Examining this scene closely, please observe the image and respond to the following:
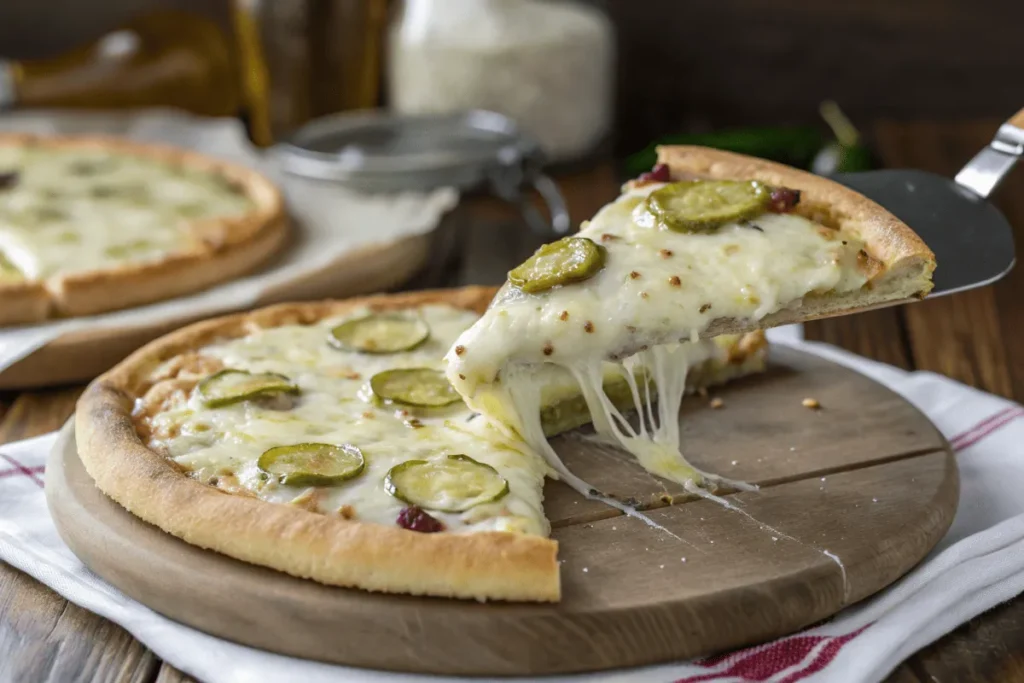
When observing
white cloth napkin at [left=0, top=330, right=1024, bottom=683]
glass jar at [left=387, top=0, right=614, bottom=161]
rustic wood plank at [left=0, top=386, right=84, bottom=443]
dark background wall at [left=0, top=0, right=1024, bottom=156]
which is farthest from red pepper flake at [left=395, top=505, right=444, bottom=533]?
dark background wall at [left=0, top=0, right=1024, bottom=156]

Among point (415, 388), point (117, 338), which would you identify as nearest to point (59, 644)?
point (415, 388)

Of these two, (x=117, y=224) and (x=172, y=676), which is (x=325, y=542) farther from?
(x=117, y=224)

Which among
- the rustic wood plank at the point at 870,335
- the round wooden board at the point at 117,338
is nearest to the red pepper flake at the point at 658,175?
the rustic wood plank at the point at 870,335

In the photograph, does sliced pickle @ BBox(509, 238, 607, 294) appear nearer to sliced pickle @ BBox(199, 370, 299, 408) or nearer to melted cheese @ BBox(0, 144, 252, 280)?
sliced pickle @ BBox(199, 370, 299, 408)

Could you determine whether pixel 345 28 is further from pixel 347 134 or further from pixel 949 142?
pixel 949 142

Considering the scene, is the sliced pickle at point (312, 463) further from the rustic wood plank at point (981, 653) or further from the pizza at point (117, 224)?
the pizza at point (117, 224)

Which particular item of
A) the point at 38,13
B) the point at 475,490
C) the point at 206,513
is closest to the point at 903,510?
the point at 475,490

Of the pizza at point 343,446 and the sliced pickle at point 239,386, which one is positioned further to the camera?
the sliced pickle at point 239,386
